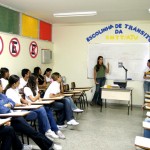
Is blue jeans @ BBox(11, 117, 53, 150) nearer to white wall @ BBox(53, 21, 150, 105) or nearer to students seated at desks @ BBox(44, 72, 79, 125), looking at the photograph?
students seated at desks @ BBox(44, 72, 79, 125)

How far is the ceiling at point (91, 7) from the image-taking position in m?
5.01

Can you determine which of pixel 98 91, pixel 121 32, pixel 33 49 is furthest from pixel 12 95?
pixel 121 32

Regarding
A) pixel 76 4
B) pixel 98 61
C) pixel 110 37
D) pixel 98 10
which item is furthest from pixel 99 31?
pixel 76 4

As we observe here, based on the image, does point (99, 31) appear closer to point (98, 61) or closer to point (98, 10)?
point (98, 61)

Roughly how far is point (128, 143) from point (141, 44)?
4.14 m

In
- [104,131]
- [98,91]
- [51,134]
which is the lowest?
[104,131]

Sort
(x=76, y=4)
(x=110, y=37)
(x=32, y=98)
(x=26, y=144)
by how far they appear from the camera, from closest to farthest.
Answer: (x=26, y=144) < (x=32, y=98) < (x=76, y=4) < (x=110, y=37)

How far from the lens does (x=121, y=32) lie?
24.1 ft

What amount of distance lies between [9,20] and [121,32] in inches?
142

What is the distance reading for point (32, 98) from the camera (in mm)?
4121

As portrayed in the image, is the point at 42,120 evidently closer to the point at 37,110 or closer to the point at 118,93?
the point at 37,110

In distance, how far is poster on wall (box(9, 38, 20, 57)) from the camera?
5.71 meters

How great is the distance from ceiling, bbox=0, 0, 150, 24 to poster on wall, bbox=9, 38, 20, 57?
831mm

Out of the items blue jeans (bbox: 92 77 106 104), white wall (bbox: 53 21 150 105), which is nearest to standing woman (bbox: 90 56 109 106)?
blue jeans (bbox: 92 77 106 104)
